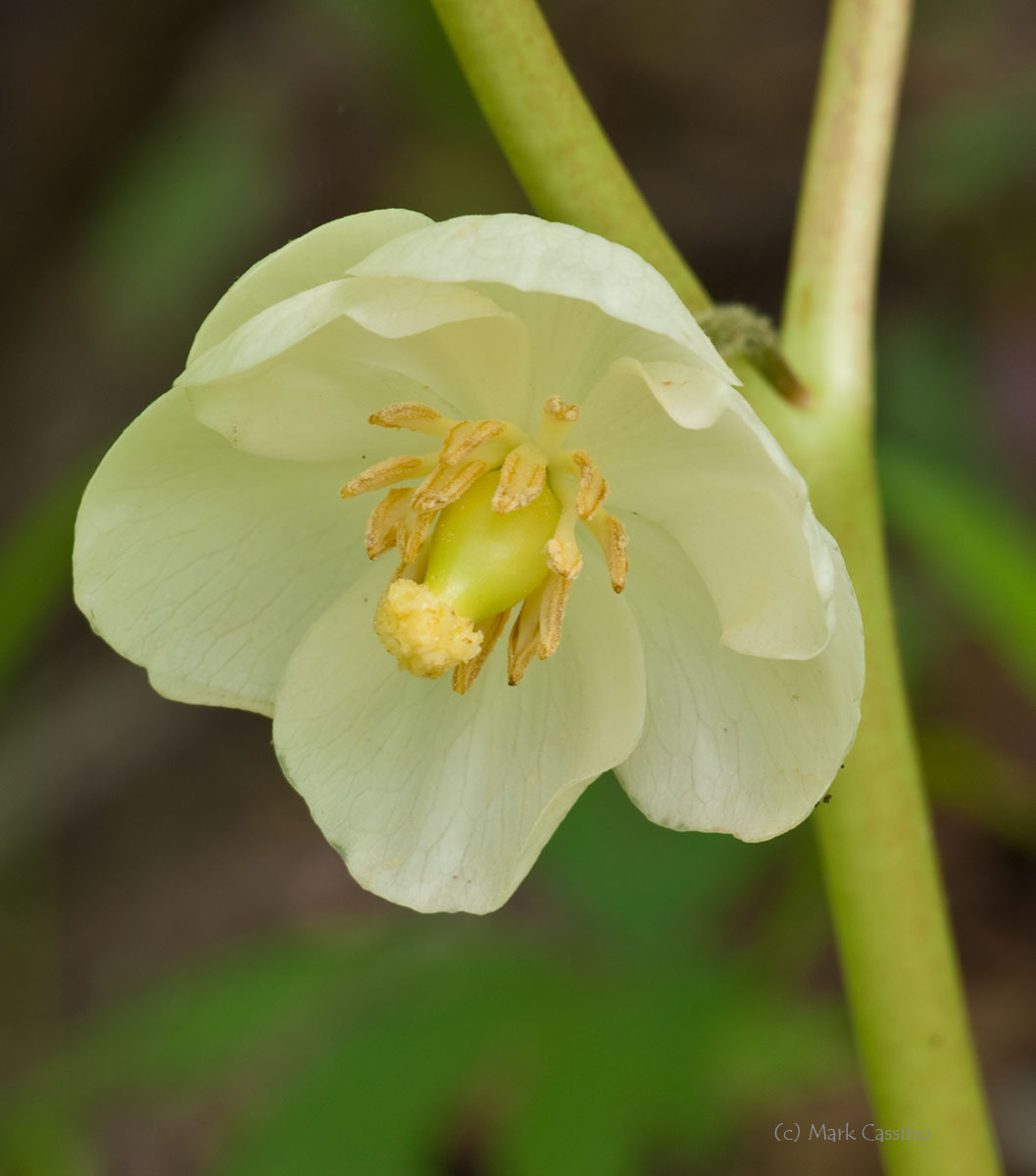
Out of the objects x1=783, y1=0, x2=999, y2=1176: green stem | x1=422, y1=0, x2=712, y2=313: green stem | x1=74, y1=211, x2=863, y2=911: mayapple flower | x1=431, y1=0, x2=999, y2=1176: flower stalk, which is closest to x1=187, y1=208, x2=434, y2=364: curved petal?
x1=74, y1=211, x2=863, y2=911: mayapple flower

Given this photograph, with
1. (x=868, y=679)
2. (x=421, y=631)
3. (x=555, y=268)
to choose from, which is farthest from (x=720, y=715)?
(x=555, y=268)

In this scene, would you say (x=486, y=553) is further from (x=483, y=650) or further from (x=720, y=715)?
(x=720, y=715)

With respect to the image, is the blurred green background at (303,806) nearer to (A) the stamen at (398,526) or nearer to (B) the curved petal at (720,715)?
(B) the curved petal at (720,715)

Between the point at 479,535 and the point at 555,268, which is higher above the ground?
the point at 555,268

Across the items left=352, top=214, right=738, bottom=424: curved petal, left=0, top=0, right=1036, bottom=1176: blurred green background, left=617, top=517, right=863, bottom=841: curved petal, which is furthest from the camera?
left=0, top=0, right=1036, bottom=1176: blurred green background

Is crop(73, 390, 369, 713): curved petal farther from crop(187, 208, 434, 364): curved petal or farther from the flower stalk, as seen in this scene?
the flower stalk
